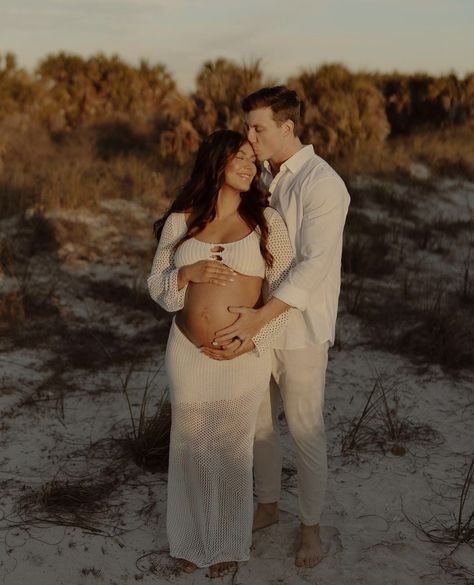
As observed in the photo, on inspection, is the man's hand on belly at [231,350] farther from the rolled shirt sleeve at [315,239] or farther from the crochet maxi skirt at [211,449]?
the rolled shirt sleeve at [315,239]

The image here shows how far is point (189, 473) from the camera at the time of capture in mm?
3299

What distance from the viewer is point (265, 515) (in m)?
3.74

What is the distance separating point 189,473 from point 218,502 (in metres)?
0.19

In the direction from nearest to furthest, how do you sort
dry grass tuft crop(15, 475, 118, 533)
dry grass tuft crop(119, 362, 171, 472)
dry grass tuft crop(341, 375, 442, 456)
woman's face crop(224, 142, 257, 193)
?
woman's face crop(224, 142, 257, 193) < dry grass tuft crop(15, 475, 118, 533) < dry grass tuft crop(119, 362, 171, 472) < dry grass tuft crop(341, 375, 442, 456)

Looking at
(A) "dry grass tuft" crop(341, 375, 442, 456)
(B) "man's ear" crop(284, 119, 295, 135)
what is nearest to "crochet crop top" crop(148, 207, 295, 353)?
(B) "man's ear" crop(284, 119, 295, 135)

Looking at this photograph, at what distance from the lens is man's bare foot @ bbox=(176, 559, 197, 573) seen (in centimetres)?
338

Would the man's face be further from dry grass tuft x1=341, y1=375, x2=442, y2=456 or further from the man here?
dry grass tuft x1=341, y1=375, x2=442, y2=456

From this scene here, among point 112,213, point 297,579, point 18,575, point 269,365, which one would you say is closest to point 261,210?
point 269,365

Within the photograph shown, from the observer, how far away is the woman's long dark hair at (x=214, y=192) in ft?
10.00

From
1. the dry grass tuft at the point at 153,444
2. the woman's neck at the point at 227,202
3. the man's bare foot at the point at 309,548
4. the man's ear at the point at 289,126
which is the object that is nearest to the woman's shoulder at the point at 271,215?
the woman's neck at the point at 227,202

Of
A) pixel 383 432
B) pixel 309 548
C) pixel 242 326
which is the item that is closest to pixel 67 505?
pixel 309 548

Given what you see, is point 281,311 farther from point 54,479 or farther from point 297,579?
point 54,479

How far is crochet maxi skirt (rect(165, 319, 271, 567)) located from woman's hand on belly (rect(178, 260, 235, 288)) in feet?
0.99

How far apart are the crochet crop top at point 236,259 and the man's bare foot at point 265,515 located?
110 cm
